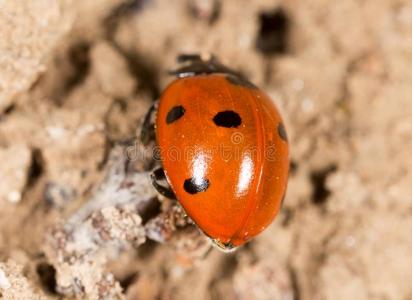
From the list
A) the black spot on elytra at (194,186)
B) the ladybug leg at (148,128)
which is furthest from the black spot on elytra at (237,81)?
the black spot on elytra at (194,186)

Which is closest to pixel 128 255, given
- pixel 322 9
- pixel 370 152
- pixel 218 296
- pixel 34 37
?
pixel 218 296

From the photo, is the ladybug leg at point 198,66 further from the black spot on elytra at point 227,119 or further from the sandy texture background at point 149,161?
the black spot on elytra at point 227,119

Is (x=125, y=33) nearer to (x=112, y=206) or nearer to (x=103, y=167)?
(x=103, y=167)

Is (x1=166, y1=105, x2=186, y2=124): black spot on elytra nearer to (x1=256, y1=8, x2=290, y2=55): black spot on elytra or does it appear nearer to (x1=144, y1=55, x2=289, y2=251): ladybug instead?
(x1=144, y1=55, x2=289, y2=251): ladybug

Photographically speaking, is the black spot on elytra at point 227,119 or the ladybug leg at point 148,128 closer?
the black spot on elytra at point 227,119

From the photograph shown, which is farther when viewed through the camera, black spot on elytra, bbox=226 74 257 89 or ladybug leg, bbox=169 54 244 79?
ladybug leg, bbox=169 54 244 79

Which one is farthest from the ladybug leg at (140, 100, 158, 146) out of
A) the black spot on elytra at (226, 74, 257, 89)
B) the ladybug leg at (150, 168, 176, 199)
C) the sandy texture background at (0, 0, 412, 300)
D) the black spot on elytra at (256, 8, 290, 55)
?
the black spot on elytra at (256, 8, 290, 55)

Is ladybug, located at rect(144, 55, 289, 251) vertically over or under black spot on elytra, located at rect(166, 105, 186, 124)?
under
